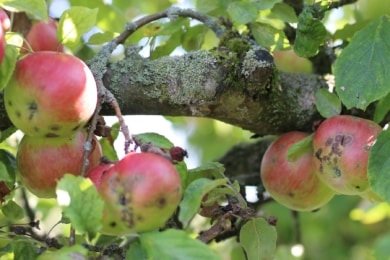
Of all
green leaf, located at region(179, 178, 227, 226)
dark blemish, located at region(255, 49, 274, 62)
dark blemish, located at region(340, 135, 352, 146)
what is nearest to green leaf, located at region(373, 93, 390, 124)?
dark blemish, located at region(340, 135, 352, 146)

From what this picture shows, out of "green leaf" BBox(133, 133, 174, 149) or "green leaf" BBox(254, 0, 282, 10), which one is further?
"green leaf" BBox(254, 0, 282, 10)

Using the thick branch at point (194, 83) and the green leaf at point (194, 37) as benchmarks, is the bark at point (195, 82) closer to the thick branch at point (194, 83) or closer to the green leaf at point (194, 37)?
the thick branch at point (194, 83)

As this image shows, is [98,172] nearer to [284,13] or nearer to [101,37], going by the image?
[101,37]

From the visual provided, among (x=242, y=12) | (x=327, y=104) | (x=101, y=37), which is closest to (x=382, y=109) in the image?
(x=327, y=104)

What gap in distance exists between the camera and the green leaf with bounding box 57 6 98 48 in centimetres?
117

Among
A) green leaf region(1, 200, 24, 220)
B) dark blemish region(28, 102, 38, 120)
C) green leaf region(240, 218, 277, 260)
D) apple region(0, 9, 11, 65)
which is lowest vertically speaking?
green leaf region(1, 200, 24, 220)

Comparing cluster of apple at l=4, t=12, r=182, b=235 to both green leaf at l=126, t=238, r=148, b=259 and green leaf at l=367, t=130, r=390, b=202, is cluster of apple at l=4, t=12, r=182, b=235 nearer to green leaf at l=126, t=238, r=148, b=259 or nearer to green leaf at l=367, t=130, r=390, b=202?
green leaf at l=126, t=238, r=148, b=259

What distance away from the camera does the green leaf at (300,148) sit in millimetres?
1349

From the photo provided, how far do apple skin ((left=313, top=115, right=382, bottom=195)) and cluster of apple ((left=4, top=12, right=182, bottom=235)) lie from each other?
396mm

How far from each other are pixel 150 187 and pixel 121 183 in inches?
1.5

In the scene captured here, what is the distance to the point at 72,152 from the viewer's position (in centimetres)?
116

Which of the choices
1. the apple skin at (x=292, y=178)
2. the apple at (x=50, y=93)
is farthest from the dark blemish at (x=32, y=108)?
the apple skin at (x=292, y=178)

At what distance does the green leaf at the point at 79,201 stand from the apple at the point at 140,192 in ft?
0.09

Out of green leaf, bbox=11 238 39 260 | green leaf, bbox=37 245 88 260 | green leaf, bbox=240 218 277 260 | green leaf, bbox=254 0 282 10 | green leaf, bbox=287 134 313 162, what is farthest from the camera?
green leaf, bbox=254 0 282 10
